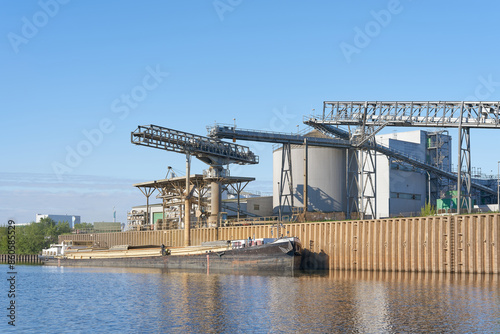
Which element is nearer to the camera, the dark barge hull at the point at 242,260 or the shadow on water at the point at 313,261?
the dark barge hull at the point at 242,260

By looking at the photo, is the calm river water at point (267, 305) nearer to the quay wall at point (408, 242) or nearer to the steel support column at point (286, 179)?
the quay wall at point (408, 242)

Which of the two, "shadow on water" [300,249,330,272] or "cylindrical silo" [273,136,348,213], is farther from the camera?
"cylindrical silo" [273,136,348,213]

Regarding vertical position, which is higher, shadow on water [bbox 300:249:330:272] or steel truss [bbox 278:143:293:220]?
steel truss [bbox 278:143:293:220]

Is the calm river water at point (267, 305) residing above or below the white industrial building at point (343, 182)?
below

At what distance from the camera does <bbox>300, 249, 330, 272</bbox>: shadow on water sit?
221ft

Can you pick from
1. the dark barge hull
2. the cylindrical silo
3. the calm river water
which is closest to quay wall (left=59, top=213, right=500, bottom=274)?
the calm river water

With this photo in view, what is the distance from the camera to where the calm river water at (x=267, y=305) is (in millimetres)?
31406

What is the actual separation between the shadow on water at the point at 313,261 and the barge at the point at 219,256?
3.17 metres

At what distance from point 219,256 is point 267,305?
31.3m

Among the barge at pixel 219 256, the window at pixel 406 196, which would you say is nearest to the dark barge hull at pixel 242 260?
the barge at pixel 219 256

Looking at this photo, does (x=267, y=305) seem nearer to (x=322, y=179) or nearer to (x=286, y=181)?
(x=286, y=181)

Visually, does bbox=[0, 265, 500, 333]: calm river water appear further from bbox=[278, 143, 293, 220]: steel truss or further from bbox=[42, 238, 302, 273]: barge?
bbox=[278, 143, 293, 220]: steel truss

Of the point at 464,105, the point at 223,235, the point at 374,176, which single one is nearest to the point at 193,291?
the point at 223,235

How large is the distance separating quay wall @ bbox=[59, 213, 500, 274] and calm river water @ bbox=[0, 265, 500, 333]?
2.34 meters
